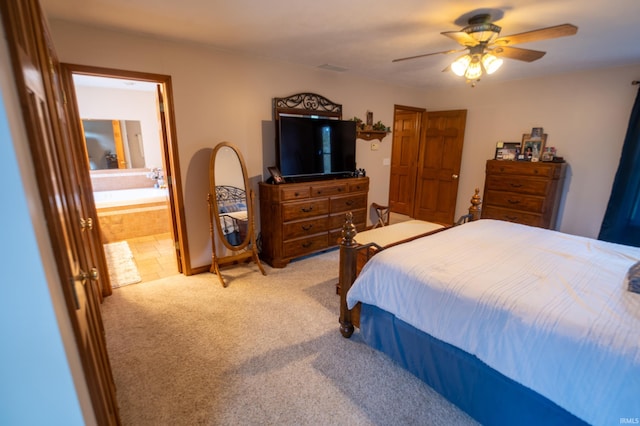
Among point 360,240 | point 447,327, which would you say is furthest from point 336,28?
point 447,327

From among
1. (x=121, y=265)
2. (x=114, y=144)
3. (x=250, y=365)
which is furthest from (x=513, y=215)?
(x=114, y=144)

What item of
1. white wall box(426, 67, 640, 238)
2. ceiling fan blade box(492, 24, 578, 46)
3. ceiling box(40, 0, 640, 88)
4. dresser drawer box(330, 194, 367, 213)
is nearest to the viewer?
ceiling fan blade box(492, 24, 578, 46)

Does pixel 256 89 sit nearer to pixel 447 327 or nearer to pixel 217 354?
pixel 217 354

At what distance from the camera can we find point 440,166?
5.25 meters

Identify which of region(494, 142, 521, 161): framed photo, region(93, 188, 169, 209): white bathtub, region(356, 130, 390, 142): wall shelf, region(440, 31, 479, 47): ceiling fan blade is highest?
region(440, 31, 479, 47): ceiling fan blade

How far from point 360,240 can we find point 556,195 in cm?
304

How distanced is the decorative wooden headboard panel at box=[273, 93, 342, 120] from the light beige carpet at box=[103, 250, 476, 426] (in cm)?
217

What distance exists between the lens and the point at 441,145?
518 centimetres

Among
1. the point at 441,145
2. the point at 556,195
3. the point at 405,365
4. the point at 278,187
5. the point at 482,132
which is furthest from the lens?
the point at 441,145

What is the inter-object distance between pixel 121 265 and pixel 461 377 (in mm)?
3838

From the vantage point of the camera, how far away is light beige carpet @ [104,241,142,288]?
3221mm

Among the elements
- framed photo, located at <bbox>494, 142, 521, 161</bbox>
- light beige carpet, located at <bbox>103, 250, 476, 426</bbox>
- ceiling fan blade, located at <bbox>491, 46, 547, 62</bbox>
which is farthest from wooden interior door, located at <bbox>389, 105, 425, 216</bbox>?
light beige carpet, located at <bbox>103, 250, 476, 426</bbox>

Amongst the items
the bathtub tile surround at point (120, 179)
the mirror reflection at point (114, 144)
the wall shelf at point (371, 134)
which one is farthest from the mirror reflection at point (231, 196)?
the mirror reflection at point (114, 144)

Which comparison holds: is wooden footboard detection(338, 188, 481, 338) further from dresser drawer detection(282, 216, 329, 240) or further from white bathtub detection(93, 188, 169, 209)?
white bathtub detection(93, 188, 169, 209)
